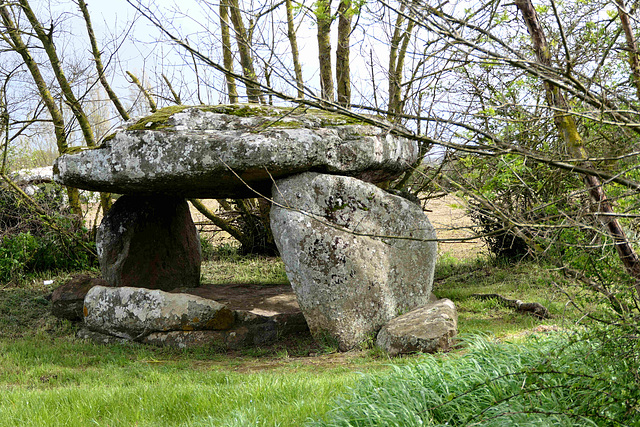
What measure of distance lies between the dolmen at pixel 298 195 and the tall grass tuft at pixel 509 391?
2.12 meters

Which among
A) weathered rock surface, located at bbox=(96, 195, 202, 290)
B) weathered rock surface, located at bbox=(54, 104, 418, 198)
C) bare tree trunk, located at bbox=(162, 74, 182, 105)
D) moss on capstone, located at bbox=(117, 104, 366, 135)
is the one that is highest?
bare tree trunk, located at bbox=(162, 74, 182, 105)

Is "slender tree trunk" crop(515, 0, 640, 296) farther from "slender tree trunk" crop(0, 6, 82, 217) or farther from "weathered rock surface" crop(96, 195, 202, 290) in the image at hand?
Answer: "slender tree trunk" crop(0, 6, 82, 217)

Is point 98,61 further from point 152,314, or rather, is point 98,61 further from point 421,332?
point 421,332

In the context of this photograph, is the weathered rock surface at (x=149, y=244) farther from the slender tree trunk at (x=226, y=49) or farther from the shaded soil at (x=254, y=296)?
the slender tree trunk at (x=226, y=49)

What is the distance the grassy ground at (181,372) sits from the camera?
4004 mm

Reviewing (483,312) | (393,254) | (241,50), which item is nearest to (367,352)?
(393,254)

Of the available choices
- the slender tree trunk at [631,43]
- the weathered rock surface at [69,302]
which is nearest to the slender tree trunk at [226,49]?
the weathered rock surface at [69,302]

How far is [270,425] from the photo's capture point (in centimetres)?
353

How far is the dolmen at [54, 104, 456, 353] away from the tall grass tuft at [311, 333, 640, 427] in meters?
2.12

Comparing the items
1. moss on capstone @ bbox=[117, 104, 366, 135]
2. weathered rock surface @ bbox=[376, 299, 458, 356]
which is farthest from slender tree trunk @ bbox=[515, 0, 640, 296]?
moss on capstone @ bbox=[117, 104, 366, 135]

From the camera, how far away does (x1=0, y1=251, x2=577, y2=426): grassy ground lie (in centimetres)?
400

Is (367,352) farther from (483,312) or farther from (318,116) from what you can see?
(318,116)

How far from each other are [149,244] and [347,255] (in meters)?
3.42

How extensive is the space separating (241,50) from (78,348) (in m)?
5.67
